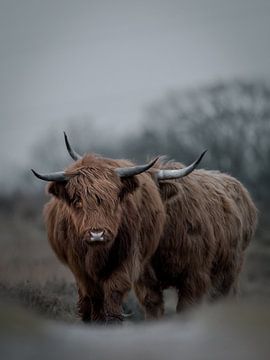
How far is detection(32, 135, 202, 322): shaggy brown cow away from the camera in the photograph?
15.5 feet

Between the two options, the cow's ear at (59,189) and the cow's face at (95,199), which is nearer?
the cow's face at (95,199)

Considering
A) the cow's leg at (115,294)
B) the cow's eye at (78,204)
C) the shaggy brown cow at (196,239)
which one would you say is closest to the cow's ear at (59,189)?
the cow's eye at (78,204)

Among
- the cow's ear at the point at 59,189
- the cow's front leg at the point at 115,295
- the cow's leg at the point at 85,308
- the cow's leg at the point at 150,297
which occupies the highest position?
the cow's ear at the point at 59,189

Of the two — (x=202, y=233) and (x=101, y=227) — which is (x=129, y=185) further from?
(x=202, y=233)

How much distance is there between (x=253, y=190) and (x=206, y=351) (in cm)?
924

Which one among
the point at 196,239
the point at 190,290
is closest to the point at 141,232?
the point at 196,239

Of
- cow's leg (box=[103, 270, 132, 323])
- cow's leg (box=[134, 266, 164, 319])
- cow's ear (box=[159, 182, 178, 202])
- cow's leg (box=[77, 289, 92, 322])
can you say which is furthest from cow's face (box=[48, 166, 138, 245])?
cow's leg (box=[134, 266, 164, 319])

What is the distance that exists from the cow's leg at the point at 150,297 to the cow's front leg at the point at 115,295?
1107 millimetres

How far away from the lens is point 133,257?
506 centimetres

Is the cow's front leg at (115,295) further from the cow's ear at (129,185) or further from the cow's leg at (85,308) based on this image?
the cow's ear at (129,185)

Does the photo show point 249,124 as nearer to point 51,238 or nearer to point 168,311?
point 168,311

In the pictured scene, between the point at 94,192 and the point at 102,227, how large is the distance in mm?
Result: 259

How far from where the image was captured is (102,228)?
458 cm

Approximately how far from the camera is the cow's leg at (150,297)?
20.0 ft
